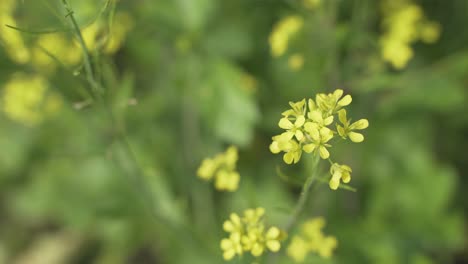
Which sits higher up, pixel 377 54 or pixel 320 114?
pixel 377 54

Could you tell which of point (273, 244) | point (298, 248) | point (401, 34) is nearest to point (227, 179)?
point (298, 248)

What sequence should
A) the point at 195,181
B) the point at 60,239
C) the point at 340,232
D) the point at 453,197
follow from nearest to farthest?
1. the point at 340,232
2. the point at 195,181
3. the point at 453,197
4. the point at 60,239

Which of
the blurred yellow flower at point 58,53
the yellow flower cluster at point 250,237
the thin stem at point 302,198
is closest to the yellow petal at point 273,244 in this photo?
the yellow flower cluster at point 250,237

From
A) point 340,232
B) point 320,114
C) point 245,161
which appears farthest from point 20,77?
point 320,114

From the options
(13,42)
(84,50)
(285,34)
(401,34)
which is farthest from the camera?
(401,34)

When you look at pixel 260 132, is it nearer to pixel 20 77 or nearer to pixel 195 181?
pixel 195 181

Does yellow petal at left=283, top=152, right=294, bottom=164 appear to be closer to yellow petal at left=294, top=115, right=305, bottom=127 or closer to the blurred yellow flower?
yellow petal at left=294, top=115, right=305, bottom=127

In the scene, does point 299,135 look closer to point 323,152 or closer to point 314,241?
point 323,152

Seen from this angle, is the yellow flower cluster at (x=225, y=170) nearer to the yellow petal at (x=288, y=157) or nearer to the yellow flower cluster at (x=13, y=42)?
the yellow petal at (x=288, y=157)
